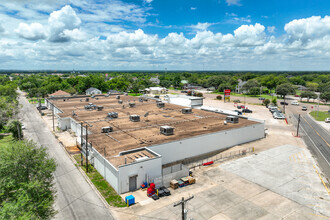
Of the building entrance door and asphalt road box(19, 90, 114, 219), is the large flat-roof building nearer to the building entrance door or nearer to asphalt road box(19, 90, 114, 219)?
the building entrance door

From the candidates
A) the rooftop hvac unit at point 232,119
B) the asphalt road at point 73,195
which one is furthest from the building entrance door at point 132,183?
the rooftop hvac unit at point 232,119

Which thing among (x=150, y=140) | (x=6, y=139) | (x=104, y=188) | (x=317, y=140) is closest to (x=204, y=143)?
(x=150, y=140)

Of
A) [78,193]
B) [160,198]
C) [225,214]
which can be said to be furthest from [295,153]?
[78,193]

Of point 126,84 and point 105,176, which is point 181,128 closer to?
point 105,176

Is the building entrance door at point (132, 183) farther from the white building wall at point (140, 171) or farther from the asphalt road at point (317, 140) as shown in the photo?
the asphalt road at point (317, 140)

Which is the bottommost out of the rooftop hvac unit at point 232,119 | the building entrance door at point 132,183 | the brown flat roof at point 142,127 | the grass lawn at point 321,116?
the building entrance door at point 132,183

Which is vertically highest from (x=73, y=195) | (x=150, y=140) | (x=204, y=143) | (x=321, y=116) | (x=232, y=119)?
(x=232, y=119)

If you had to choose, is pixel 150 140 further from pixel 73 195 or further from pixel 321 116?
pixel 321 116
